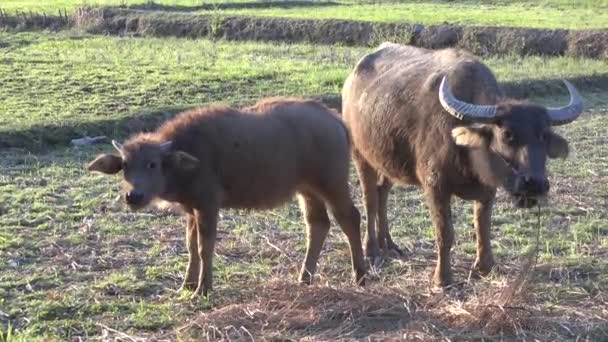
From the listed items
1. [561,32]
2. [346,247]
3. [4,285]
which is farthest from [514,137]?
[561,32]

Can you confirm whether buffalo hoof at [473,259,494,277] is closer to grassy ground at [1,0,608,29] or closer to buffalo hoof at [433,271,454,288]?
buffalo hoof at [433,271,454,288]

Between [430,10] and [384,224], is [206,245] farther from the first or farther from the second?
[430,10]

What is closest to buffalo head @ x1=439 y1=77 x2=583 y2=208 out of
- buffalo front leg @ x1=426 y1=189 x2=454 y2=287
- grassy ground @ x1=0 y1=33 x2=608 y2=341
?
buffalo front leg @ x1=426 y1=189 x2=454 y2=287

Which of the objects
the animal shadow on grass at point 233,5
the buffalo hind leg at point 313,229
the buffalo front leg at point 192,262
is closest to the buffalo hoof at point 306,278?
the buffalo hind leg at point 313,229

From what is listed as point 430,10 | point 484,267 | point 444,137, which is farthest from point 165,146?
point 430,10

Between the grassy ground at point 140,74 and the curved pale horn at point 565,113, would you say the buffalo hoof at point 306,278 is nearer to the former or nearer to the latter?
the curved pale horn at point 565,113

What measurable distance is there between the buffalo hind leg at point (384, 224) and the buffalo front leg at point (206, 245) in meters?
A: 1.55

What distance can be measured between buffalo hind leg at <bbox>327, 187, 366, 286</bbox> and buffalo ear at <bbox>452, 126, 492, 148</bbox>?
31.4 inches

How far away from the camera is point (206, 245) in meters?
5.69

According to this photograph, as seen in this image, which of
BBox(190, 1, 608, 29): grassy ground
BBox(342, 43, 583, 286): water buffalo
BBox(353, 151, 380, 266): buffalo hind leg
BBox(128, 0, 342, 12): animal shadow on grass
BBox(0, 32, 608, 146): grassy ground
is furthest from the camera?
BBox(128, 0, 342, 12): animal shadow on grass

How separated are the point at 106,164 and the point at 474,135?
2.02 metres

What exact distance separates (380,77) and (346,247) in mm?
1184

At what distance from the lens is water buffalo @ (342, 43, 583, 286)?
18.2ft

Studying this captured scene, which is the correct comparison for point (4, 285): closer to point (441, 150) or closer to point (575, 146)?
point (441, 150)
